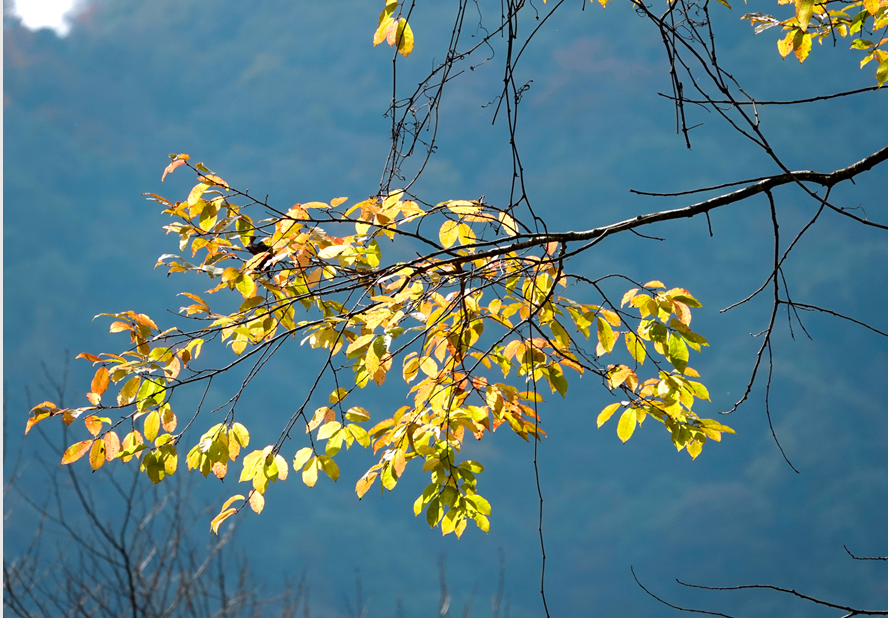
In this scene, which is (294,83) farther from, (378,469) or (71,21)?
(378,469)

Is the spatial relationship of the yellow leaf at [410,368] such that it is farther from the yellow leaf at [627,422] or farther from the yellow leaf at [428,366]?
the yellow leaf at [627,422]

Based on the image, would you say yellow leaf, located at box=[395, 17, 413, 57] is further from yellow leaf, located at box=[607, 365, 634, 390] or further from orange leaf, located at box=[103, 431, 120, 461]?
orange leaf, located at box=[103, 431, 120, 461]

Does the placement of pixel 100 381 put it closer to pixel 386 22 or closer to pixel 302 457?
pixel 302 457

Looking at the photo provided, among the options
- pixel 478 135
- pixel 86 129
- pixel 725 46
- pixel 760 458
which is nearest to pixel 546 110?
pixel 478 135

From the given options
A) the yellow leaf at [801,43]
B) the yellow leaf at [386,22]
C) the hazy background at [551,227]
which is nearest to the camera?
the yellow leaf at [386,22]

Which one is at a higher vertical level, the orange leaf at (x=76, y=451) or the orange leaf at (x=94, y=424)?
the orange leaf at (x=94, y=424)

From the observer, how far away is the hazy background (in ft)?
18.4

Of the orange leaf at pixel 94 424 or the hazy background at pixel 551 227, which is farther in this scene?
the hazy background at pixel 551 227

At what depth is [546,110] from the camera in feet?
19.8

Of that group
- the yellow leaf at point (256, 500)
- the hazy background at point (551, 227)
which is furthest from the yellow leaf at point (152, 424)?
the hazy background at point (551, 227)

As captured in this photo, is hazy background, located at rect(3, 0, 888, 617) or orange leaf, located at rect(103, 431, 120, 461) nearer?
orange leaf, located at rect(103, 431, 120, 461)

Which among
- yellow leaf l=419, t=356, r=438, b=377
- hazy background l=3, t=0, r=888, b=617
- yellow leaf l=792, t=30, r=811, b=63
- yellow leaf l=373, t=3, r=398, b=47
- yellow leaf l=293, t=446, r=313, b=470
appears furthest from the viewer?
hazy background l=3, t=0, r=888, b=617

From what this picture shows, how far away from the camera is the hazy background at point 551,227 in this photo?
5.61m

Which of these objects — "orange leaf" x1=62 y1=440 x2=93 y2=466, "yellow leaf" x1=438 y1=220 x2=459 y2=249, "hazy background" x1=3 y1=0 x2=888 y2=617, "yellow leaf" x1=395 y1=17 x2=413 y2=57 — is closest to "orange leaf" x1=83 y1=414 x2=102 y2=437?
"orange leaf" x1=62 y1=440 x2=93 y2=466
